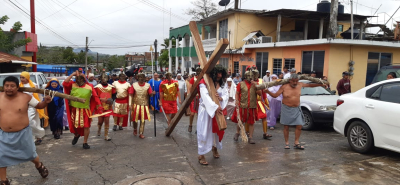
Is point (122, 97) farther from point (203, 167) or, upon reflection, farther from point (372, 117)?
point (372, 117)

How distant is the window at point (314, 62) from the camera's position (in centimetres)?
1527

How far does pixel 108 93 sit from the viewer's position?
8.05 meters

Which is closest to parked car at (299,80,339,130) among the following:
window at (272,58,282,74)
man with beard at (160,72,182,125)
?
man with beard at (160,72,182,125)

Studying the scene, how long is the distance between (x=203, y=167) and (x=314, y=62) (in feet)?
39.6

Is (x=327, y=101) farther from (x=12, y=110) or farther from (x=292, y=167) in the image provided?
(x=12, y=110)

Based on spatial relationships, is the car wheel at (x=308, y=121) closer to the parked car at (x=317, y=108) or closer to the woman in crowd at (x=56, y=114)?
the parked car at (x=317, y=108)

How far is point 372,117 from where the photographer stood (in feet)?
19.5

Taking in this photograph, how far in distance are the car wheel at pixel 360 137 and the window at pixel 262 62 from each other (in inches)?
536

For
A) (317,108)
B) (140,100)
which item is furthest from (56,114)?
(317,108)

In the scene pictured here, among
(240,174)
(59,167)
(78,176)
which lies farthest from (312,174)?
(59,167)

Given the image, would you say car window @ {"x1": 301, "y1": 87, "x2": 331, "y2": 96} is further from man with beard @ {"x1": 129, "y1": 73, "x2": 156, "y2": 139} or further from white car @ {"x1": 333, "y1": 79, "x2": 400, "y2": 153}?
man with beard @ {"x1": 129, "y1": 73, "x2": 156, "y2": 139}

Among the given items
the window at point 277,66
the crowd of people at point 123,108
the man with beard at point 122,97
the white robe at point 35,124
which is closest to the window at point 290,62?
the window at point 277,66

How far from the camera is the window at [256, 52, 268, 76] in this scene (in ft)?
65.2

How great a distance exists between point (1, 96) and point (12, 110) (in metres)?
0.28
